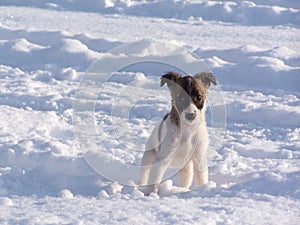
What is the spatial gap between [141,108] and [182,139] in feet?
9.88

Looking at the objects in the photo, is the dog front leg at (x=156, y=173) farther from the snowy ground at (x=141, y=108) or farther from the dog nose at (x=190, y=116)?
the dog nose at (x=190, y=116)

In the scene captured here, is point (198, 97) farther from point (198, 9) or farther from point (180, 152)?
point (198, 9)

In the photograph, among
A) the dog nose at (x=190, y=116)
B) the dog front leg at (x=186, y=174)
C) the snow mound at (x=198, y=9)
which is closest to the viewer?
the dog nose at (x=190, y=116)

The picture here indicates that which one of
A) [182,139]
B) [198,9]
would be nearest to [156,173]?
[182,139]

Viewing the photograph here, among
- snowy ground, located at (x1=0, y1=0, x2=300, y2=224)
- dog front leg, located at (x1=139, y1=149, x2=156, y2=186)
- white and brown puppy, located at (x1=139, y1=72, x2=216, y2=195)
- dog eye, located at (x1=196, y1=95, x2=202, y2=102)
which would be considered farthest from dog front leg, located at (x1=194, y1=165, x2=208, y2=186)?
dog eye, located at (x1=196, y1=95, x2=202, y2=102)

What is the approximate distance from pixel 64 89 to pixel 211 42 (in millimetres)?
4052

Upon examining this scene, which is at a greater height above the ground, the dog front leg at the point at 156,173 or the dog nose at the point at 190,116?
the dog nose at the point at 190,116

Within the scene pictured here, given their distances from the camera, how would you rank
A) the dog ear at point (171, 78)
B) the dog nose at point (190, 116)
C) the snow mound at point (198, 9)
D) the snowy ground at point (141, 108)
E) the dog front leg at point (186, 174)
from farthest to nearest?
1. the snow mound at point (198, 9)
2. the dog front leg at point (186, 174)
3. the dog ear at point (171, 78)
4. the dog nose at point (190, 116)
5. the snowy ground at point (141, 108)

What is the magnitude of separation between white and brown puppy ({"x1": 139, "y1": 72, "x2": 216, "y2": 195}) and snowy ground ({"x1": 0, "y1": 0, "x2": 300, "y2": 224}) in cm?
18

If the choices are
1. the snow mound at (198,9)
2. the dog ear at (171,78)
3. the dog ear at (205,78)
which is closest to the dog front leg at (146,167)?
the dog ear at (171,78)

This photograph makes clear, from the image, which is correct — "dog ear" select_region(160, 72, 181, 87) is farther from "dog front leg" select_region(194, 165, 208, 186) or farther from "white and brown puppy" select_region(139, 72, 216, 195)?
"dog front leg" select_region(194, 165, 208, 186)

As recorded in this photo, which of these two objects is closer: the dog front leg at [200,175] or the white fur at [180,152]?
the white fur at [180,152]

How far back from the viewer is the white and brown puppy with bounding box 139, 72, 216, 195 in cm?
534

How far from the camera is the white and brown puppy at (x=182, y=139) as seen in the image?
534 cm
